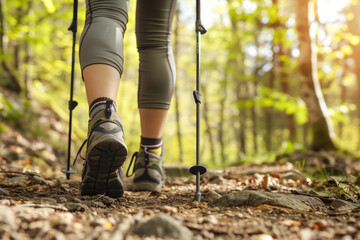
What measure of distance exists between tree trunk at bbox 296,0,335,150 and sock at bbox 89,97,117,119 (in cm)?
459

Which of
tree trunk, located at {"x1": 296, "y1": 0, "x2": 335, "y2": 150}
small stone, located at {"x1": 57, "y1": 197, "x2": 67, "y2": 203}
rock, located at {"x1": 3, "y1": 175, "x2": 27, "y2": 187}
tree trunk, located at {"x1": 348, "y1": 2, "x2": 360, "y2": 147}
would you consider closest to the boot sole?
small stone, located at {"x1": 57, "y1": 197, "x2": 67, "y2": 203}

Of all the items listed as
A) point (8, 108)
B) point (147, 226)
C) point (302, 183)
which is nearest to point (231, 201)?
point (147, 226)

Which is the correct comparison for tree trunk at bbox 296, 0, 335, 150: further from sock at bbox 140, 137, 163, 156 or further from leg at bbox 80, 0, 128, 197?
leg at bbox 80, 0, 128, 197

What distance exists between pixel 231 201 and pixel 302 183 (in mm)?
1213

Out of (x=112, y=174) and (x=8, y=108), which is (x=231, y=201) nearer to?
(x=112, y=174)

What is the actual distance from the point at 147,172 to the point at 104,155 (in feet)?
2.21

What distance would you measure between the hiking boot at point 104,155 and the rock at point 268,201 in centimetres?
51

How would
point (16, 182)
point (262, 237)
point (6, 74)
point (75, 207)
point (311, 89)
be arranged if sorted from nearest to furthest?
point (262, 237) → point (75, 207) → point (16, 182) → point (311, 89) → point (6, 74)

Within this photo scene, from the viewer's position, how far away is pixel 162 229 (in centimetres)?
92

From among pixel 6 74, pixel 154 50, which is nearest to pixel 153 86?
pixel 154 50

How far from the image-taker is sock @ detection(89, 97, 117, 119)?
4.87 ft

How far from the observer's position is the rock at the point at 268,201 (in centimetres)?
141

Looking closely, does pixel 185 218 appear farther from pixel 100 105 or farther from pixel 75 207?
pixel 100 105

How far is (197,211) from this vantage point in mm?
1336
